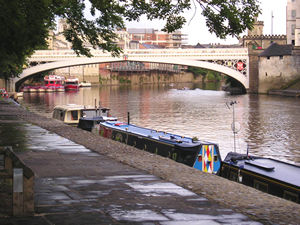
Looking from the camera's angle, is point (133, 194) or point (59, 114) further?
point (59, 114)

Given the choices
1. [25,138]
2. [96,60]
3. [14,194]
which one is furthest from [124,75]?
[14,194]

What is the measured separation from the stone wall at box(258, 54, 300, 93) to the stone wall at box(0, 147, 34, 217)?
78.1 m

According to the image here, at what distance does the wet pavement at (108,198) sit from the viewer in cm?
866

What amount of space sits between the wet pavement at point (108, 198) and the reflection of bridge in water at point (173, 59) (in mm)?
72531

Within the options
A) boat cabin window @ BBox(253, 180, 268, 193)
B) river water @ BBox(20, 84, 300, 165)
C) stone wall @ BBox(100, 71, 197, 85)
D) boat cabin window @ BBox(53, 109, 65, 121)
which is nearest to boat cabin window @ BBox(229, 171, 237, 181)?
boat cabin window @ BBox(253, 180, 268, 193)

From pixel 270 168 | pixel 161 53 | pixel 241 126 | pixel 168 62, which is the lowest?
pixel 241 126

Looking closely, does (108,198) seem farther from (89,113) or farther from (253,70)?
(253,70)

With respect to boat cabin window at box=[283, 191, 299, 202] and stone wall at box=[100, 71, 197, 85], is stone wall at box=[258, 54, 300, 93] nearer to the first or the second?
boat cabin window at box=[283, 191, 299, 202]

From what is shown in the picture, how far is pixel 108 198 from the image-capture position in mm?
10031

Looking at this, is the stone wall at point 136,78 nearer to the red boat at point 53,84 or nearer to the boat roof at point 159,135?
the red boat at point 53,84

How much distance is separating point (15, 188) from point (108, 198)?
94.4 inches

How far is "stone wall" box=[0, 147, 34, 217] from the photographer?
7.89 metres

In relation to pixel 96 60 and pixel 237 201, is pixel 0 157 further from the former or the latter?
pixel 96 60

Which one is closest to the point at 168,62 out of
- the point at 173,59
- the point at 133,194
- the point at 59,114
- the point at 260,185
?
the point at 173,59
